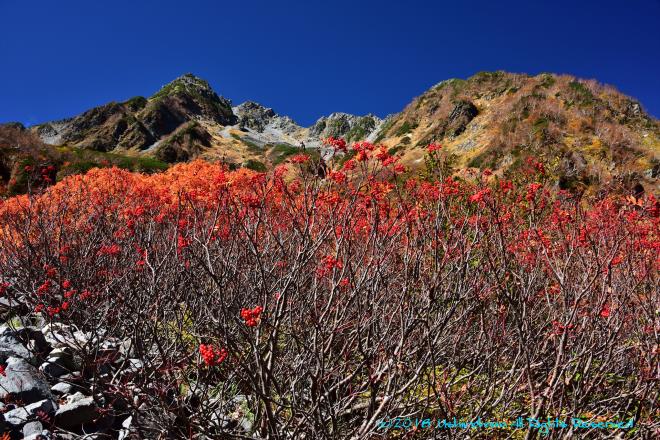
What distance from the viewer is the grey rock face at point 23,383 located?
4.31 meters

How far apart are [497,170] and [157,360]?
80.5 ft

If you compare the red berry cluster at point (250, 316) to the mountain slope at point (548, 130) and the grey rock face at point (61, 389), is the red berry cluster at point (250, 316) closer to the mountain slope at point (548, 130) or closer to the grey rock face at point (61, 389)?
the grey rock face at point (61, 389)

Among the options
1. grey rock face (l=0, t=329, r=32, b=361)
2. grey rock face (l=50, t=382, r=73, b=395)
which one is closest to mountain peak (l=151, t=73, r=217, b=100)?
grey rock face (l=0, t=329, r=32, b=361)

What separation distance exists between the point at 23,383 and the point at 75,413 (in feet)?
2.54

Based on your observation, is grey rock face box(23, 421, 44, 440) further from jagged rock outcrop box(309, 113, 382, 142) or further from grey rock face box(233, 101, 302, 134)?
grey rock face box(233, 101, 302, 134)

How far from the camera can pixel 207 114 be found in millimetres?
99750

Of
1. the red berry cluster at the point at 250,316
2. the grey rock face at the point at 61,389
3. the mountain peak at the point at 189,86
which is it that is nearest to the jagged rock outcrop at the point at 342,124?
the mountain peak at the point at 189,86

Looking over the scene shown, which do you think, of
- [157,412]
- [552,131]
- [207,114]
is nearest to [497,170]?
[552,131]

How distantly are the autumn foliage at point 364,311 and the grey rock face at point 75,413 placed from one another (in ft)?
1.45

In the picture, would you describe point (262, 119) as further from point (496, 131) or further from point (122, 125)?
point (496, 131)

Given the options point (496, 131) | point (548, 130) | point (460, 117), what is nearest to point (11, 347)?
point (548, 130)

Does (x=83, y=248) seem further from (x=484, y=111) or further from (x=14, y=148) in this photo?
(x=484, y=111)

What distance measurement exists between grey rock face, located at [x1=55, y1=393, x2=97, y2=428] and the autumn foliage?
0.44 metres

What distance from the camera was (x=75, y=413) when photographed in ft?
13.9
